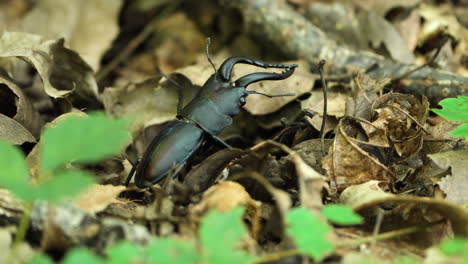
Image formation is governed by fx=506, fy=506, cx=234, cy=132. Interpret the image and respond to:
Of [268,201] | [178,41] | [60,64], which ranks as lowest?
[178,41]

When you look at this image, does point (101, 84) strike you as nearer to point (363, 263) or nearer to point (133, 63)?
point (133, 63)

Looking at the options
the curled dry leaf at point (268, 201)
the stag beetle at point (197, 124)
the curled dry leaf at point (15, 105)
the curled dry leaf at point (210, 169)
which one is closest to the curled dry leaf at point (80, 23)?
the curled dry leaf at point (15, 105)

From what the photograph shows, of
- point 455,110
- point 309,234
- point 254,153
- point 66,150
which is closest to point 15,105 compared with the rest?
point 254,153

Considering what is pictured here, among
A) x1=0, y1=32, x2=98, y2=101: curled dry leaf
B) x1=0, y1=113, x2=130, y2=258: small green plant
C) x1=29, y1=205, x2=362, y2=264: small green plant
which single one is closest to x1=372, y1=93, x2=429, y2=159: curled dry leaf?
x1=29, y1=205, x2=362, y2=264: small green plant

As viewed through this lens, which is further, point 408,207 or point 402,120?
point 402,120

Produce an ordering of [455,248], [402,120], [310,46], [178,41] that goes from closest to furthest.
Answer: [455,248] → [402,120] → [310,46] → [178,41]

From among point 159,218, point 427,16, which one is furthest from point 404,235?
point 427,16

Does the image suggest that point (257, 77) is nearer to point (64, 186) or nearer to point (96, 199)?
point (96, 199)

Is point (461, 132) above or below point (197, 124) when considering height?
above

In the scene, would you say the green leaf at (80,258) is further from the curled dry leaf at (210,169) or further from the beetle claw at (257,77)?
the beetle claw at (257,77)
